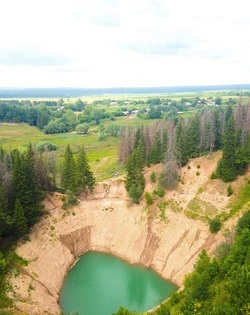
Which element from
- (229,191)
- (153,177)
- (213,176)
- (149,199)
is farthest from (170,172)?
(229,191)

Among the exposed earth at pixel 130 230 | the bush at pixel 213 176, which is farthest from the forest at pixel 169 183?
the exposed earth at pixel 130 230

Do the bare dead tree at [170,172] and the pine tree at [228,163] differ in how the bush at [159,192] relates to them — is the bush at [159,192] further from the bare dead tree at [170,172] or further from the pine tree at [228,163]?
the pine tree at [228,163]

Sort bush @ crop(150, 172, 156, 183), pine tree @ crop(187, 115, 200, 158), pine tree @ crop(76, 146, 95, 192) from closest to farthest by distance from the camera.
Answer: pine tree @ crop(76, 146, 95, 192) < bush @ crop(150, 172, 156, 183) < pine tree @ crop(187, 115, 200, 158)

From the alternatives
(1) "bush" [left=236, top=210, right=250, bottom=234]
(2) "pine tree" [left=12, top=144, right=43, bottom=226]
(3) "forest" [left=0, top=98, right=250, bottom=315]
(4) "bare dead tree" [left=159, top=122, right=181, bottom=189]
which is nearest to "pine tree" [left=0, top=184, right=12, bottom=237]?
(3) "forest" [left=0, top=98, right=250, bottom=315]

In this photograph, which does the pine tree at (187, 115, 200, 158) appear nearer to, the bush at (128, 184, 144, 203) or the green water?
the bush at (128, 184, 144, 203)

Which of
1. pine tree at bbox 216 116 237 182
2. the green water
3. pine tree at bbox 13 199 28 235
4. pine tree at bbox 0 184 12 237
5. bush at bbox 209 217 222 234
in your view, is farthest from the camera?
pine tree at bbox 216 116 237 182

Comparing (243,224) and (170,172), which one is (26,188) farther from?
(243,224)
